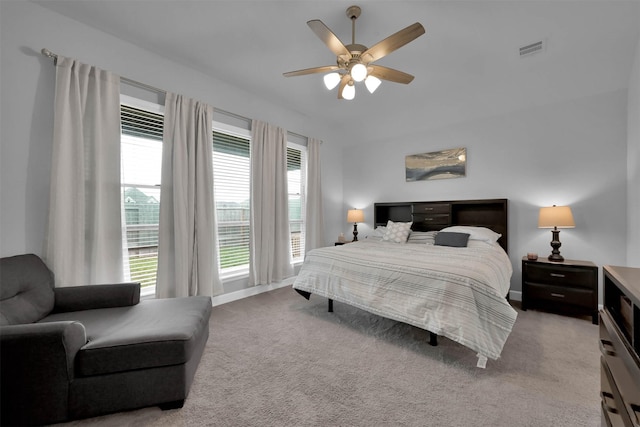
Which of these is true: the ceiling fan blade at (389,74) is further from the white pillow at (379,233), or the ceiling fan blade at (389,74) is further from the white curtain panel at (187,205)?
the white pillow at (379,233)

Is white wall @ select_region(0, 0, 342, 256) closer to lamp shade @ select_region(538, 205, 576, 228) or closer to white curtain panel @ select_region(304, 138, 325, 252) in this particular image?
white curtain panel @ select_region(304, 138, 325, 252)

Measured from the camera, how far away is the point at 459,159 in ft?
13.4

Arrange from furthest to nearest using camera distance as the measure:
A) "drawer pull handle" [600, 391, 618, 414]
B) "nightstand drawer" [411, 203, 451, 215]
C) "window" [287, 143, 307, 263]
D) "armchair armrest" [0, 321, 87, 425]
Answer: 1. "window" [287, 143, 307, 263]
2. "nightstand drawer" [411, 203, 451, 215]
3. "armchair armrest" [0, 321, 87, 425]
4. "drawer pull handle" [600, 391, 618, 414]

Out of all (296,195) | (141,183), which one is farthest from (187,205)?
(296,195)

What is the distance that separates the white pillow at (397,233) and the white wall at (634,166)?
230 cm

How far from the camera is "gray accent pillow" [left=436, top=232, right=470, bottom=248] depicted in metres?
3.43

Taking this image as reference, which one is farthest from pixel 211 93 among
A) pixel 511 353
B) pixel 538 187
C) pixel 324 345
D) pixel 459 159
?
pixel 538 187

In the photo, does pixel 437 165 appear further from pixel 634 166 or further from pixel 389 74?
pixel 389 74

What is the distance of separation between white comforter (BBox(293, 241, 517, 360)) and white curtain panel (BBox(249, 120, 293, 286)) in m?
0.90

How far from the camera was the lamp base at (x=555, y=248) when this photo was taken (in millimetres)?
3051

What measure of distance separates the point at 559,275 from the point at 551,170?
1.40 metres

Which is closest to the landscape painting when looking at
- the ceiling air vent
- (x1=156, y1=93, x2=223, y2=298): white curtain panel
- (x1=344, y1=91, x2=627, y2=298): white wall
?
(x1=344, y1=91, x2=627, y2=298): white wall

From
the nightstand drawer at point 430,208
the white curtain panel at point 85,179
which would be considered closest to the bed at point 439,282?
the nightstand drawer at point 430,208

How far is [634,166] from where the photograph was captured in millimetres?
2549
